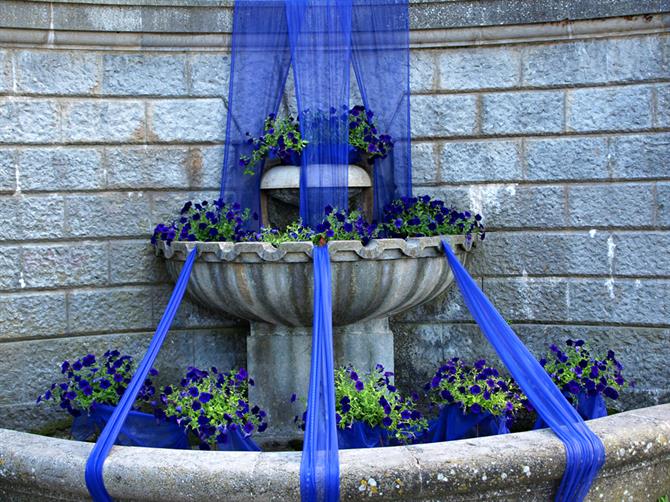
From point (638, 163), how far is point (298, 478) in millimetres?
2803

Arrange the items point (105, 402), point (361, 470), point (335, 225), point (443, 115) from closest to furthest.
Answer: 1. point (361, 470)
2. point (335, 225)
3. point (105, 402)
4. point (443, 115)

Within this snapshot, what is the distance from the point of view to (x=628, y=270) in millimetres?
4676

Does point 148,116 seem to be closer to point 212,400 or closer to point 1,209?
point 1,209

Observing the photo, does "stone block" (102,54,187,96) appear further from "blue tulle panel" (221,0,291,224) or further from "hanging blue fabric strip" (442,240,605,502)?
"hanging blue fabric strip" (442,240,605,502)

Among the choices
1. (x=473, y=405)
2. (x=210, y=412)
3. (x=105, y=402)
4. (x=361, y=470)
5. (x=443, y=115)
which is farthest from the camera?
(x=443, y=115)

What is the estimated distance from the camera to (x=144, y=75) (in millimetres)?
4781

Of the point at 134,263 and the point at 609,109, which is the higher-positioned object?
the point at 609,109

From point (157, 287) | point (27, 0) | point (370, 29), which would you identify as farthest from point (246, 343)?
point (27, 0)

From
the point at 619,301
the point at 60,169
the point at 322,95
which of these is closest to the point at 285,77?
the point at 322,95

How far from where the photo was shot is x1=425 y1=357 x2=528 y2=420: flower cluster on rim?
3986mm

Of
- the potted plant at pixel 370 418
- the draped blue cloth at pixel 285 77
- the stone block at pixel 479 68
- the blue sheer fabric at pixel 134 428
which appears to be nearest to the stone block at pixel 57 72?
the draped blue cloth at pixel 285 77

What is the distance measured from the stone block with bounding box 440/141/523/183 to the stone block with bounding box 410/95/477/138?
9 centimetres

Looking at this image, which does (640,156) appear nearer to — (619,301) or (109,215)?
(619,301)

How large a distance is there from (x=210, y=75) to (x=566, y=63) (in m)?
2.09
